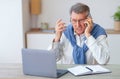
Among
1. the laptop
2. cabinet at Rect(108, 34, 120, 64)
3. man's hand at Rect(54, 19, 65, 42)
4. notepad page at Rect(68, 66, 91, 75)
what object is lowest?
cabinet at Rect(108, 34, 120, 64)

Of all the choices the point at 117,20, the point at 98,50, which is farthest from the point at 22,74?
the point at 117,20

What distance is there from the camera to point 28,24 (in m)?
4.15

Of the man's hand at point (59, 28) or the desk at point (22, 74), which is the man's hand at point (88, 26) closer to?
the man's hand at point (59, 28)

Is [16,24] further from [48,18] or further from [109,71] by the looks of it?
[109,71]

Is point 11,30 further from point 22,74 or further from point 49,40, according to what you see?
point 22,74

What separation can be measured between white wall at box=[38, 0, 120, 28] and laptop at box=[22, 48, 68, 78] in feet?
7.78

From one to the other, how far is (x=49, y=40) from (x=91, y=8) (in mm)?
838

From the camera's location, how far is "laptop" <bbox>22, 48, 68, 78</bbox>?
1.81 metres

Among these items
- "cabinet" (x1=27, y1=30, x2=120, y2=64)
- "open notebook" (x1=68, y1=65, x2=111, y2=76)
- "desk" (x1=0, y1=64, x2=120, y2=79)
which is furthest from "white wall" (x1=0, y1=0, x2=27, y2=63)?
"open notebook" (x1=68, y1=65, x2=111, y2=76)

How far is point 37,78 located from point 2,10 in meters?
2.14

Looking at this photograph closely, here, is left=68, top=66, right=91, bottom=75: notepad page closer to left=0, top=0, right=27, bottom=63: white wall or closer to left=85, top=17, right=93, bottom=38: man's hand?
left=85, top=17, right=93, bottom=38: man's hand

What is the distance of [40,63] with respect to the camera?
1838 mm

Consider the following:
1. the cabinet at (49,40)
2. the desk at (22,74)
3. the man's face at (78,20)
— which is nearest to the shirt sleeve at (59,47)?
the man's face at (78,20)

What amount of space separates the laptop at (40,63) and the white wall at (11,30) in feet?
6.36
